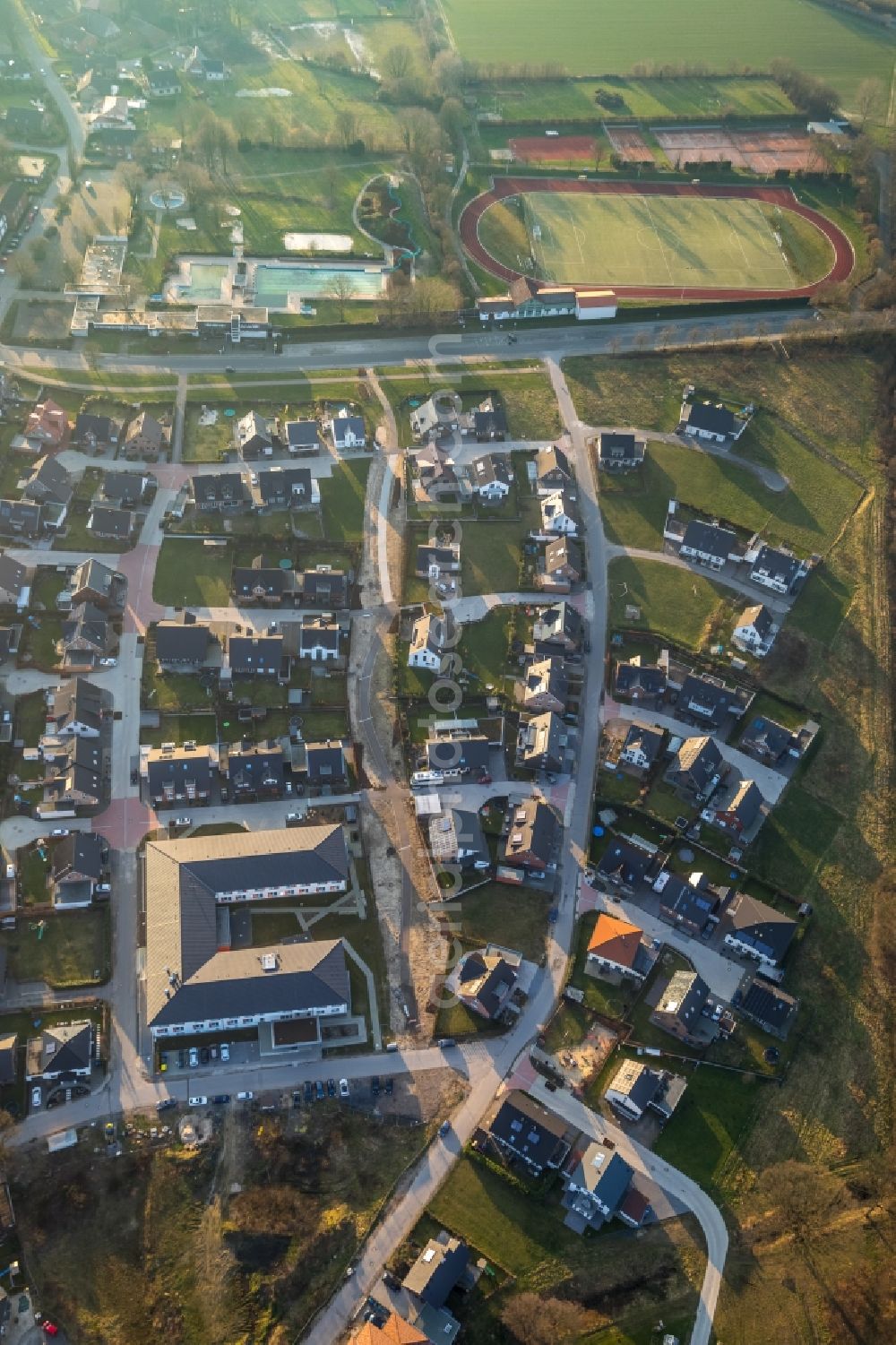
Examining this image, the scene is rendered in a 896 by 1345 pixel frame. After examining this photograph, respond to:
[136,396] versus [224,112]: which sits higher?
[224,112]

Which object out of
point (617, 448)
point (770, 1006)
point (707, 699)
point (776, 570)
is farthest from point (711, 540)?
point (770, 1006)

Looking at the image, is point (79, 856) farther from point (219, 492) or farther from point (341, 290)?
point (341, 290)

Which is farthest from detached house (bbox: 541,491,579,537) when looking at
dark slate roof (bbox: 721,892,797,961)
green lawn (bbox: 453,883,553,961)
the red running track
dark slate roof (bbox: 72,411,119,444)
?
dark slate roof (bbox: 72,411,119,444)

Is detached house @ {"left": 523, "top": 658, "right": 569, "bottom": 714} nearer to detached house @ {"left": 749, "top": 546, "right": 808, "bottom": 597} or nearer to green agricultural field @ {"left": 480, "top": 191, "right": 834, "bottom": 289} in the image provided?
detached house @ {"left": 749, "top": 546, "right": 808, "bottom": 597}

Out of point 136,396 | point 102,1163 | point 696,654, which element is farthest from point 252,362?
point 102,1163

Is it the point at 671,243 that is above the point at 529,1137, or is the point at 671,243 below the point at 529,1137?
above

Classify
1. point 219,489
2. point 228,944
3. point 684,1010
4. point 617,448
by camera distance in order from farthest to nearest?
point 617,448 → point 219,489 → point 228,944 → point 684,1010

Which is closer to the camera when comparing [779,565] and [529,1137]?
[529,1137]

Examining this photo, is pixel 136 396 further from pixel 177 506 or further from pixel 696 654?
pixel 696 654
